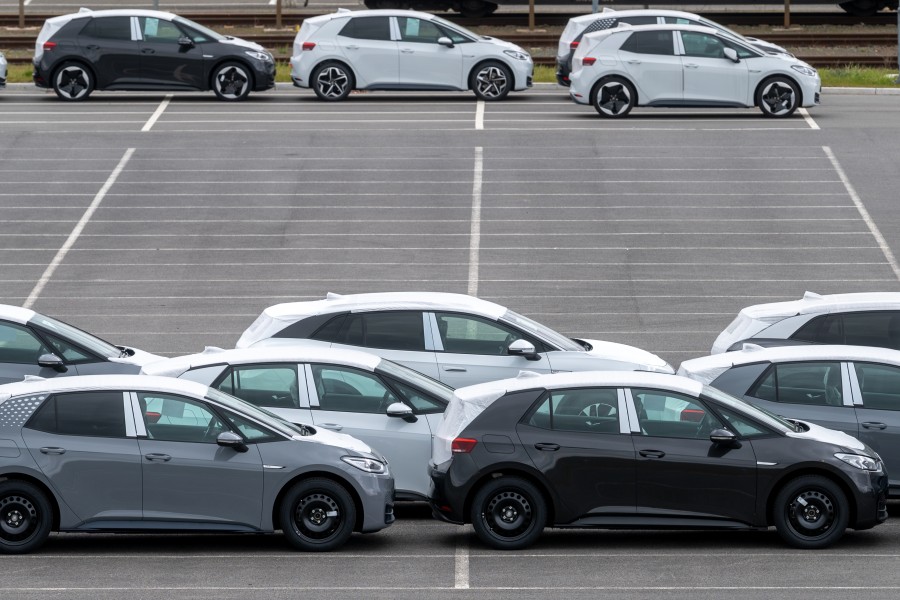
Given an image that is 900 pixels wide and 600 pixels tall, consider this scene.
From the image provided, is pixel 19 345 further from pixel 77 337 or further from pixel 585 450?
pixel 585 450

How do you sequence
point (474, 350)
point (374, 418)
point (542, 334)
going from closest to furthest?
point (374, 418) < point (474, 350) < point (542, 334)

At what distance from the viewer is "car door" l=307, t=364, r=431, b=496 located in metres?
11.8

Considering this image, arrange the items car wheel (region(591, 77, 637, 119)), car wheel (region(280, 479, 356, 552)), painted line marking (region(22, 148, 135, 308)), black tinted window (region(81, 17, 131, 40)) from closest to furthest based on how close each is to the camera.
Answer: car wheel (region(280, 479, 356, 552)) < painted line marking (region(22, 148, 135, 308)) < car wheel (region(591, 77, 637, 119)) < black tinted window (region(81, 17, 131, 40))

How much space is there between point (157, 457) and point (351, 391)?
1.82 metres

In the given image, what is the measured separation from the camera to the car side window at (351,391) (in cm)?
1181

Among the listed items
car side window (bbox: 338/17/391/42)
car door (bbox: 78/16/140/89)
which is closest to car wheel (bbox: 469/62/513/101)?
car side window (bbox: 338/17/391/42)

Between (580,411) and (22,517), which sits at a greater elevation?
(580,411)

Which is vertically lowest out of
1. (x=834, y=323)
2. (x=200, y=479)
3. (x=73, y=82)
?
(x=200, y=479)

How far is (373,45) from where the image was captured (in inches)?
1173

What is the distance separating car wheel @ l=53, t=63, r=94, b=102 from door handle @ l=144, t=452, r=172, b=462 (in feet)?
69.1

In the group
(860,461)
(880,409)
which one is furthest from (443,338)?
(860,461)

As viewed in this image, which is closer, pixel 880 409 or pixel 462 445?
pixel 462 445

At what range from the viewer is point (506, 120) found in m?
28.9

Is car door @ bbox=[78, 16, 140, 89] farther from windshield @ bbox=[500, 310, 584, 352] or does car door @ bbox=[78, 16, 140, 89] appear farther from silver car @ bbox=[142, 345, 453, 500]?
silver car @ bbox=[142, 345, 453, 500]
